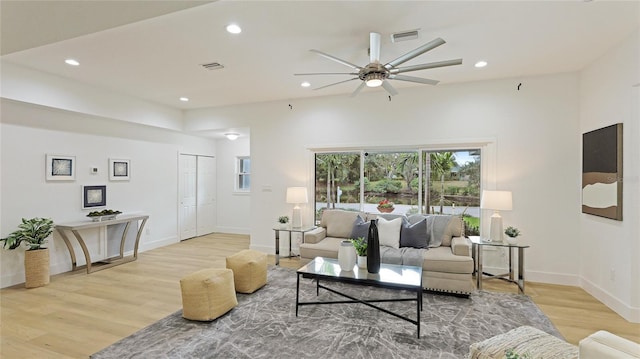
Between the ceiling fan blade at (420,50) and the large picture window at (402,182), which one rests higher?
the ceiling fan blade at (420,50)

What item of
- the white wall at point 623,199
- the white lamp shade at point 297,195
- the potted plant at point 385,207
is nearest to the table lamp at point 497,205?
the white wall at point 623,199

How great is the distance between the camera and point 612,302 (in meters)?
3.34

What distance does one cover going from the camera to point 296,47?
11.0 ft

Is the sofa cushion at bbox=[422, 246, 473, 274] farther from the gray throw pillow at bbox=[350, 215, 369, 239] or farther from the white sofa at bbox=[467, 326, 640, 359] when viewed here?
the white sofa at bbox=[467, 326, 640, 359]

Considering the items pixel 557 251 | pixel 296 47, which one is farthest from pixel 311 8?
pixel 557 251

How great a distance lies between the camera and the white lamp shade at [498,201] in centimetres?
399

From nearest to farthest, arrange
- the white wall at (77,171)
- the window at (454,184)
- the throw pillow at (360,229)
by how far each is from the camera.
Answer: the white wall at (77,171) < the throw pillow at (360,229) < the window at (454,184)

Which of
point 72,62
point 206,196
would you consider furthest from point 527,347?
point 206,196

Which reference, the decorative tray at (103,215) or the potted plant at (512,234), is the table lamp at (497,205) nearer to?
the potted plant at (512,234)

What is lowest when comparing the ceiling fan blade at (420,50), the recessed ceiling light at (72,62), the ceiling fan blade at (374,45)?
the ceiling fan blade at (420,50)

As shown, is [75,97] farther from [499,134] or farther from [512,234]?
[512,234]

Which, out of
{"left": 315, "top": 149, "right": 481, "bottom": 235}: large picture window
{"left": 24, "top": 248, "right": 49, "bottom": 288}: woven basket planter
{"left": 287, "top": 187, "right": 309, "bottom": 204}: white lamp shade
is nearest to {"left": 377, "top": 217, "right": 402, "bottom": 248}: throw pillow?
{"left": 315, "top": 149, "right": 481, "bottom": 235}: large picture window

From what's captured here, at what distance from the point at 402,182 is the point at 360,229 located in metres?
1.21

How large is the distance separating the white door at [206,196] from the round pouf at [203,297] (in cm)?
475
